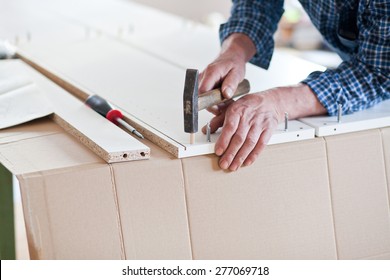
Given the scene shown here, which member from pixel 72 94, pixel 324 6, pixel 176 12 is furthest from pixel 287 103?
pixel 176 12

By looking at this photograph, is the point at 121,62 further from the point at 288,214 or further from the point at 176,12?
the point at 176,12

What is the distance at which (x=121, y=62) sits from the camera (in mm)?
2045

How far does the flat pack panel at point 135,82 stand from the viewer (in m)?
1.42

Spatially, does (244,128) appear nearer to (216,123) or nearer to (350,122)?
(216,123)

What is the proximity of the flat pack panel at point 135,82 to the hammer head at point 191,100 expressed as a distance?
0.04 m

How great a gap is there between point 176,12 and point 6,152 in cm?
352

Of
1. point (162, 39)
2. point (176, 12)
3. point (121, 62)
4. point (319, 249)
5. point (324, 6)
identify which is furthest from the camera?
point (176, 12)

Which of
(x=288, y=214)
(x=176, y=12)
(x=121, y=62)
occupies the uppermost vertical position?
(x=176, y=12)

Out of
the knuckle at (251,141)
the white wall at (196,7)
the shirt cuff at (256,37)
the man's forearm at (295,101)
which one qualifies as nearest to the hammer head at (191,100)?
the knuckle at (251,141)

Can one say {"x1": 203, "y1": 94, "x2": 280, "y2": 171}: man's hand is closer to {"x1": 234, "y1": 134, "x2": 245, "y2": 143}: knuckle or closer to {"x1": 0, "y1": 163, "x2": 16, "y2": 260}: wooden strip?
{"x1": 234, "y1": 134, "x2": 245, "y2": 143}: knuckle

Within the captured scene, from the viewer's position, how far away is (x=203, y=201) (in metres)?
1.34

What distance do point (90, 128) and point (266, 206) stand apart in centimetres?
→ 41

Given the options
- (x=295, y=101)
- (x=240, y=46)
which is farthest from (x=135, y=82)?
(x=295, y=101)

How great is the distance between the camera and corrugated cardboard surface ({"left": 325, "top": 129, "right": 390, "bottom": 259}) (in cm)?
145
